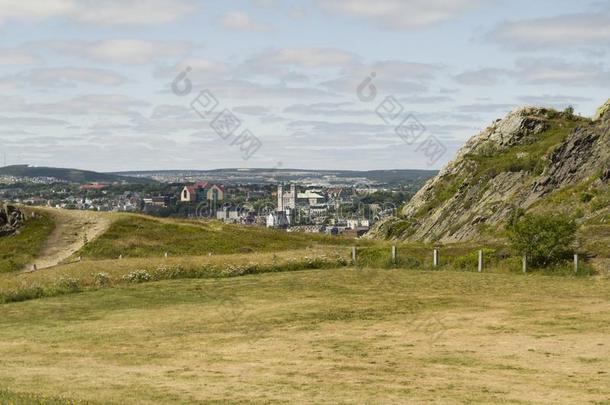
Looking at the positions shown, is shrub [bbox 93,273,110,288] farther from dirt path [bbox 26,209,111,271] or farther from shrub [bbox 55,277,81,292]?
dirt path [bbox 26,209,111,271]

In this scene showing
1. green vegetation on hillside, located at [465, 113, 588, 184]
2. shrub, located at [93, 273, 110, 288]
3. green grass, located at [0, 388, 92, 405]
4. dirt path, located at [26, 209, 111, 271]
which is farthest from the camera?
green vegetation on hillside, located at [465, 113, 588, 184]

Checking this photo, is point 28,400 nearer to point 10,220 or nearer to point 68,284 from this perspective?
point 68,284

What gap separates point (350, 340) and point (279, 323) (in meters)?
5.17

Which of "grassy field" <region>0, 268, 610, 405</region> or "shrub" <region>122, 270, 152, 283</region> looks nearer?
"grassy field" <region>0, 268, 610, 405</region>

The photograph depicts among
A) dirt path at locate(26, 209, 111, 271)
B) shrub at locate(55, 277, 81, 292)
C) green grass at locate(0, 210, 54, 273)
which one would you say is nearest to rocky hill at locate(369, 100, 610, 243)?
dirt path at locate(26, 209, 111, 271)

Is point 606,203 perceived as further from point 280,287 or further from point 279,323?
point 279,323

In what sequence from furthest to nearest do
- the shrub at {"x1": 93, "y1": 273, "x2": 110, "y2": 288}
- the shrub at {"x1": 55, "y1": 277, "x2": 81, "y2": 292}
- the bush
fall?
the bush → the shrub at {"x1": 93, "y1": 273, "x2": 110, "y2": 288} → the shrub at {"x1": 55, "y1": 277, "x2": 81, "y2": 292}

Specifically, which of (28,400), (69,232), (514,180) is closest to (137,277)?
(28,400)

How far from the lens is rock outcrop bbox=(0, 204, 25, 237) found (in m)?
76.9

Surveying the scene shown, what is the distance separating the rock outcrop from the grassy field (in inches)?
1419

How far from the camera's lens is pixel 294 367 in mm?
23859

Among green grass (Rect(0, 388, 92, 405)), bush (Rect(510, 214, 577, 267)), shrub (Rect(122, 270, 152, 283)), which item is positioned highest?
bush (Rect(510, 214, 577, 267))

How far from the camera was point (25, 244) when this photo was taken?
239ft

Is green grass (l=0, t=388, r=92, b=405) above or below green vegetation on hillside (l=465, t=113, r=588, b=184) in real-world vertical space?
below
